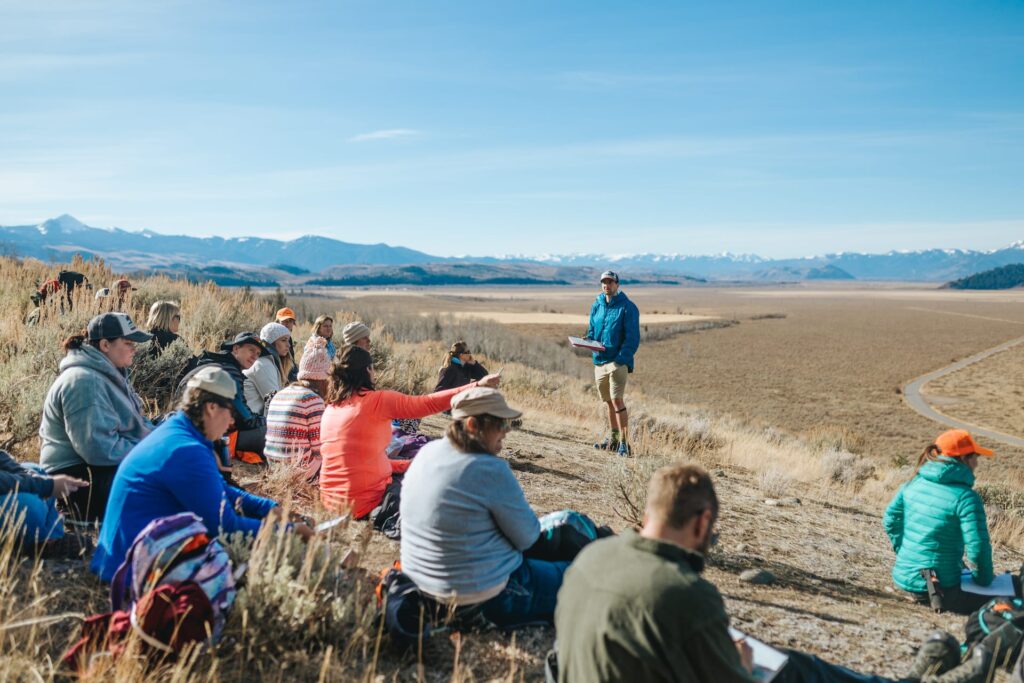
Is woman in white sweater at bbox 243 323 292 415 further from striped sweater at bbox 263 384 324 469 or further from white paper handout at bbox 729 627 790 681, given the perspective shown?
white paper handout at bbox 729 627 790 681

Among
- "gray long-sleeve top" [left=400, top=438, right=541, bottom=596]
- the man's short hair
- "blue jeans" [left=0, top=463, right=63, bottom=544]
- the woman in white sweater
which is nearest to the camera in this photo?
the man's short hair

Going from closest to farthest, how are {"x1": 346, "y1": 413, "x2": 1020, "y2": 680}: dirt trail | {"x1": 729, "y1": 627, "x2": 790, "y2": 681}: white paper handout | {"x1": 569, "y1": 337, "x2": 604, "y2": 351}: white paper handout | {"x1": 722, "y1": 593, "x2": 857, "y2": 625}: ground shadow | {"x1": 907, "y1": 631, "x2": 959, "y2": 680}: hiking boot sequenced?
Result: {"x1": 729, "y1": 627, "x2": 790, "y2": 681}: white paper handout < {"x1": 907, "y1": 631, "x2": 959, "y2": 680}: hiking boot < {"x1": 346, "y1": 413, "x2": 1020, "y2": 680}: dirt trail < {"x1": 722, "y1": 593, "x2": 857, "y2": 625}: ground shadow < {"x1": 569, "y1": 337, "x2": 604, "y2": 351}: white paper handout

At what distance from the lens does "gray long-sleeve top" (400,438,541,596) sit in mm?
3225

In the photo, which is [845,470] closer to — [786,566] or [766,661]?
[786,566]

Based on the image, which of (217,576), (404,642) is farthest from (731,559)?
(217,576)

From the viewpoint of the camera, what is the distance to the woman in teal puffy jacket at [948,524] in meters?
4.42

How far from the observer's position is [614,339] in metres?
8.23

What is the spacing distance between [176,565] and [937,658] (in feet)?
11.5

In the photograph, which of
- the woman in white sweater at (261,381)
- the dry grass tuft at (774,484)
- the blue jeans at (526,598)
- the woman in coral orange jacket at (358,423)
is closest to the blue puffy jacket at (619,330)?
the dry grass tuft at (774,484)

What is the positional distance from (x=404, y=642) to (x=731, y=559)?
2872mm

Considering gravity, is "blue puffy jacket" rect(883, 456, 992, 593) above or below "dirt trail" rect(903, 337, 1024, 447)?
above

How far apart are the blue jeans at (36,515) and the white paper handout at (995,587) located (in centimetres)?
535

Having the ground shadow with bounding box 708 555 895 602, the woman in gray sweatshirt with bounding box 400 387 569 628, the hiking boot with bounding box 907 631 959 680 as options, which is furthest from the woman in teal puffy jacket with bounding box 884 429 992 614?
the woman in gray sweatshirt with bounding box 400 387 569 628

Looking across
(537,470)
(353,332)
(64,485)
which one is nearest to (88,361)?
(64,485)
